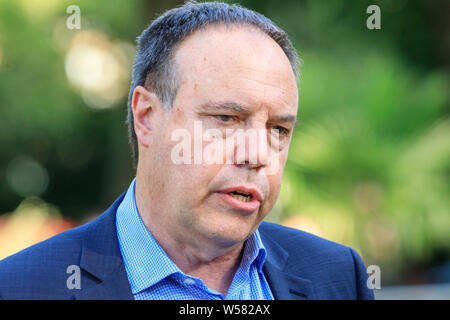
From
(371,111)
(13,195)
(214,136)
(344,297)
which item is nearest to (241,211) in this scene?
(214,136)

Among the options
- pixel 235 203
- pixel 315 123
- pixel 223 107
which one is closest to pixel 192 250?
pixel 235 203

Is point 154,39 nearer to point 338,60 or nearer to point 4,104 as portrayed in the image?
point 338,60

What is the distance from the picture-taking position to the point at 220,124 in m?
1.98

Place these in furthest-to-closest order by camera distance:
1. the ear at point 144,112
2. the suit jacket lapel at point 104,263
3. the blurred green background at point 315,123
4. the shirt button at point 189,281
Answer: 1. the blurred green background at point 315,123
2. the ear at point 144,112
3. the shirt button at point 189,281
4. the suit jacket lapel at point 104,263

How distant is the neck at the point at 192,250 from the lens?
207 centimetres

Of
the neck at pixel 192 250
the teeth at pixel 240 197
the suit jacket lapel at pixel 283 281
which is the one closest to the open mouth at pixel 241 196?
the teeth at pixel 240 197

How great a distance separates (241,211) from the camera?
198 centimetres

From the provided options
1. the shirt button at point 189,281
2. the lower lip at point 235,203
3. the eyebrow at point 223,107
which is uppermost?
the eyebrow at point 223,107

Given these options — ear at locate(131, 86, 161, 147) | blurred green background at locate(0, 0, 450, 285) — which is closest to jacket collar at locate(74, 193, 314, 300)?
ear at locate(131, 86, 161, 147)

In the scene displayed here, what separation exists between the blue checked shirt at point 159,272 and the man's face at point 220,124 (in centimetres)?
11

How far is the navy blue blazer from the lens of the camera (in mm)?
1928

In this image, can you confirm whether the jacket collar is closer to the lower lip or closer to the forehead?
the lower lip

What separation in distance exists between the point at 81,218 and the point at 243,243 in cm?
826

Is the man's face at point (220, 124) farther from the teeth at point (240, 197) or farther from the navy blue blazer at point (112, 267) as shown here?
the navy blue blazer at point (112, 267)
